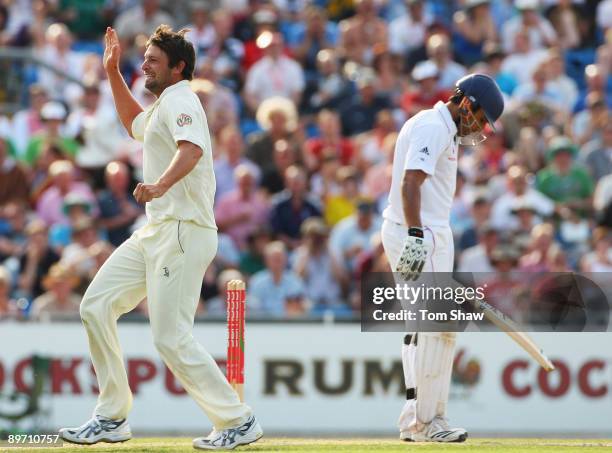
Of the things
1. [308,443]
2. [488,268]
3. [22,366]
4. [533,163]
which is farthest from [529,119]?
[308,443]

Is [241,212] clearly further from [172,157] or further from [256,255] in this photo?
[172,157]

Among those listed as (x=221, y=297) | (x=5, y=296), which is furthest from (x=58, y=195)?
(x=221, y=297)

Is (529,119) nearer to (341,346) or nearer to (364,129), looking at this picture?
(364,129)

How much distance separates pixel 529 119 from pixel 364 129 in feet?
6.68

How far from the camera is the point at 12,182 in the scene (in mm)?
15922

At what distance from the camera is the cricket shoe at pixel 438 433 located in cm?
963

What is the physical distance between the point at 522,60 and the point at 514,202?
3339mm

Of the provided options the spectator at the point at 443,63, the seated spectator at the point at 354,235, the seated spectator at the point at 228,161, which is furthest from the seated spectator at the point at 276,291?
the spectator at the point at 443,63

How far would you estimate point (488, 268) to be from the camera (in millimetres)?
14688

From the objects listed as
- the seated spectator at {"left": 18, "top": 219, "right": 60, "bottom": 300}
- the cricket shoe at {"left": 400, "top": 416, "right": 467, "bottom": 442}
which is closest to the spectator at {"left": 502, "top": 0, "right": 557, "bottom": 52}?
the seated spectator at {"left": 18, "top": 219, "right": 60, "bottom": 300}

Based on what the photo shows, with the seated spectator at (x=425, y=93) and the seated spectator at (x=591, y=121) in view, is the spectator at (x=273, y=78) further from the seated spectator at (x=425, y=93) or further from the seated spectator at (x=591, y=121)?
the seated spectator at (x=591, y=121)

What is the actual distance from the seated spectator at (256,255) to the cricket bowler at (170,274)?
6534 millimetres

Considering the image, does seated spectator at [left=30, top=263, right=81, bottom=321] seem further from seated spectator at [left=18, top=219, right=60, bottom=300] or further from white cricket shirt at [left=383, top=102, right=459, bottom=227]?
white cricket shirt at [left=383, top=102, right=459, bottom=227]

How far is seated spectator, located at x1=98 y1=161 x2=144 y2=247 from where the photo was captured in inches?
609
